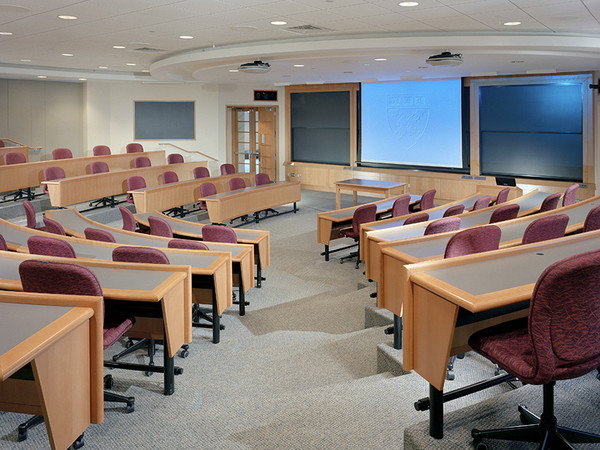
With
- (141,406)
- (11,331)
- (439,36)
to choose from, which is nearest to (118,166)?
(439,36)

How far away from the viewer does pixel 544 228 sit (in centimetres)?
441

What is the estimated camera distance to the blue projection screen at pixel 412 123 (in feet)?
43.0

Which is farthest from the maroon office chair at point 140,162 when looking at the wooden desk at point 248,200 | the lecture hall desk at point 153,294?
the lecture hall desk at point 153,294

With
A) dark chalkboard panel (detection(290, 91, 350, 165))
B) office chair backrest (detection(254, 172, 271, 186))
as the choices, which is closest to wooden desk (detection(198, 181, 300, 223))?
office chair backrest (detection(254, 172, 271, 186))

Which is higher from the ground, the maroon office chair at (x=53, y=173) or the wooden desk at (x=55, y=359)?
the maroon office chair at (x=53, y=173)

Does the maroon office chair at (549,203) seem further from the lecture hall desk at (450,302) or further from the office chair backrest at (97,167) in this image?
the office chair backrest at (97,167)

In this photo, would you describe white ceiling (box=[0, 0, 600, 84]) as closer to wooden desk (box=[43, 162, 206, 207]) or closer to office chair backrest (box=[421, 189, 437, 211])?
office chair backrest (box=[421, 189, 437, 211])

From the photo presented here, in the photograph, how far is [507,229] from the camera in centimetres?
525

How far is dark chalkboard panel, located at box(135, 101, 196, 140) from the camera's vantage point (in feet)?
53.7

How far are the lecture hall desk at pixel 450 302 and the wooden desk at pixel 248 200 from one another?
7376 mm

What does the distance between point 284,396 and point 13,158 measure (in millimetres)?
10592

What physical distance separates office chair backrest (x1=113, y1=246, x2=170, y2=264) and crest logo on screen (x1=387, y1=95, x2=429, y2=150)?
1056cm

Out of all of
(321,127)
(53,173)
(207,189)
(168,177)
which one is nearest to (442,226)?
(207,189)

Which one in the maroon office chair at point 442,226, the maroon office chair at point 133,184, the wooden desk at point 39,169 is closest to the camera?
the maroon office chair at point 442,226
